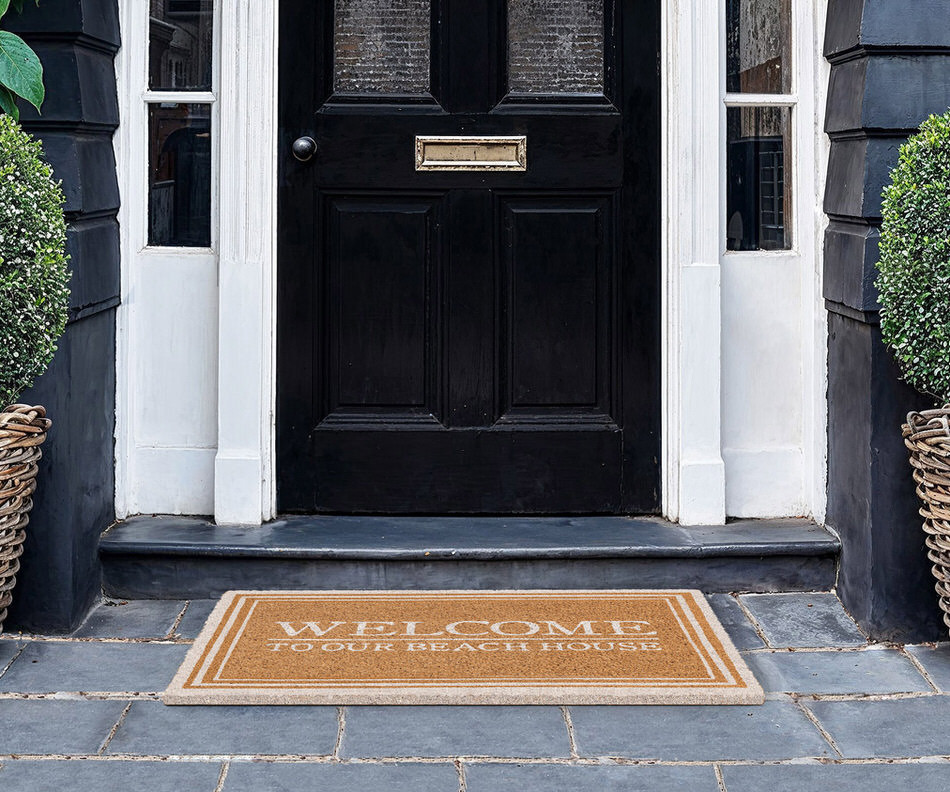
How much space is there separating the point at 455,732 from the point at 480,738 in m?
0.06

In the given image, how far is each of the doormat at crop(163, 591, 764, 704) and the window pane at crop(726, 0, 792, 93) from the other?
58.7 inches

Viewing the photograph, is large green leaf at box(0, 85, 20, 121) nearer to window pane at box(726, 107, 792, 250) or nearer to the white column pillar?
the white column pillar

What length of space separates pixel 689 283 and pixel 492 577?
1015 millimetres

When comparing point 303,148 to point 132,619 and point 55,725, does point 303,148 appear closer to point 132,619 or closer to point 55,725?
point 132,619

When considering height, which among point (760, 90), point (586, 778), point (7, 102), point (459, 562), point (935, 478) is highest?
point (760, 90)

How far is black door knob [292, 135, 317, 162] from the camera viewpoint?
405 cm

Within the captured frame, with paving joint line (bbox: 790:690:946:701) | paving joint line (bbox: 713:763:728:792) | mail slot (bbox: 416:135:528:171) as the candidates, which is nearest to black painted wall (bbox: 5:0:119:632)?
mail slot (bbox: 416:135:528:171)

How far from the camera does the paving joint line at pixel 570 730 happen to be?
285 cm

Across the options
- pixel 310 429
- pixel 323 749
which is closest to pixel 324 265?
pixel 310 429

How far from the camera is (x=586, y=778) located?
8.97 feet

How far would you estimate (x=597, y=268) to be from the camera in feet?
13.6

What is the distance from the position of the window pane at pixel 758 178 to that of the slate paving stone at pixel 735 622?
105 cm

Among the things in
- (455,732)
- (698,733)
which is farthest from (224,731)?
(698,733)

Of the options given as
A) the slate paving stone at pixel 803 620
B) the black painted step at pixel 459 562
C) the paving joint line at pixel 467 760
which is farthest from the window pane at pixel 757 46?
the paving joint line at pixel 467 760
